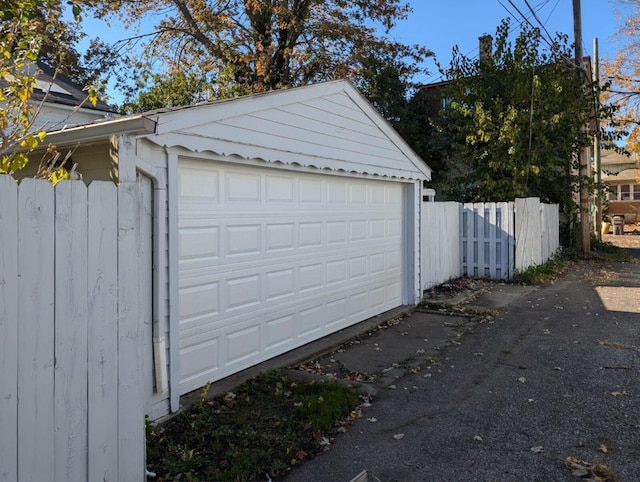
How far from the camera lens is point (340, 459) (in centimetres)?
350

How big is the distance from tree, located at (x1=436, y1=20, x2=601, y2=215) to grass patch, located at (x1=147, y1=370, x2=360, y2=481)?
10582mm

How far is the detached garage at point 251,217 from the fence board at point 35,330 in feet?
2.09

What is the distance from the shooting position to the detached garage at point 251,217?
4.10 meters

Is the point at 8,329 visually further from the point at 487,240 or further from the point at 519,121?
the point at 519,121

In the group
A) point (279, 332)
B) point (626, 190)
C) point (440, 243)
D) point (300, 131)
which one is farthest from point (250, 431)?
point (626, 190)

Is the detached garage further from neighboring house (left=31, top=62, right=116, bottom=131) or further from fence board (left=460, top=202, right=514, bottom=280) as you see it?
fence board (left=460, top=202, right=514, bottom=280)

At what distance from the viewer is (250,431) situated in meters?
3.82

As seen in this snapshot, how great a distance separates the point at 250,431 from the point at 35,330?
6.53ft

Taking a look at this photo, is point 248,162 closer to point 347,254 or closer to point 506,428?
point 347,254

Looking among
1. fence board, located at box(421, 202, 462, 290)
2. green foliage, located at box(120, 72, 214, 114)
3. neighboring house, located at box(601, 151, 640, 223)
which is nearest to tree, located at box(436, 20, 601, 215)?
fence board, located at box(421, 202, 462, 290)

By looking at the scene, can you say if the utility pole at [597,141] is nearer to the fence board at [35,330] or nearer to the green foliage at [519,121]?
the green foliage at [519,121]

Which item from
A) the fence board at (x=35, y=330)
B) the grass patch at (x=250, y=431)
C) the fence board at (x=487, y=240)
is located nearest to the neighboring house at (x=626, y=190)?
the fence board at (x=487, y=240)

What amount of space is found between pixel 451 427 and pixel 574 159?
46.6 feet

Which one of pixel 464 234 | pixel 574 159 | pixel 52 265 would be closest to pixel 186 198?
pixel 52 265
